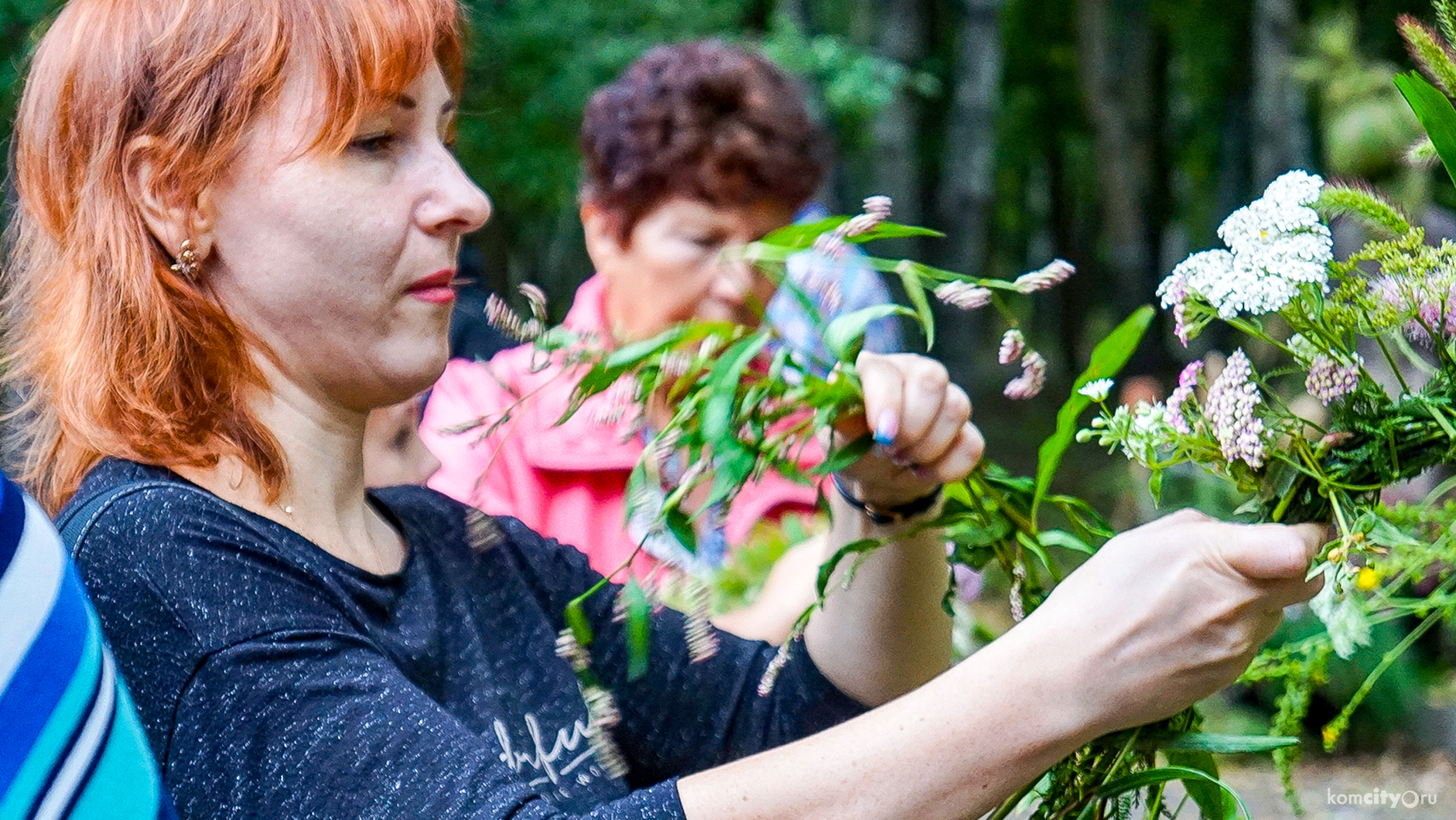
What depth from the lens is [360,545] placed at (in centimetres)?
143

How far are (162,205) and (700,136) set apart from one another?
1.51 metres

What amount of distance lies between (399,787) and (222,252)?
565 mm

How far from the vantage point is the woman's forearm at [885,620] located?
1.53 meters

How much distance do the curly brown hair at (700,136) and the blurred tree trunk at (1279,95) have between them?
8.56 metres

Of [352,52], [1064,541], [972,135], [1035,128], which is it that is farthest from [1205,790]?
[1035,128]

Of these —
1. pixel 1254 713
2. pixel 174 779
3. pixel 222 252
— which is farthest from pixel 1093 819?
pixel 1254 713

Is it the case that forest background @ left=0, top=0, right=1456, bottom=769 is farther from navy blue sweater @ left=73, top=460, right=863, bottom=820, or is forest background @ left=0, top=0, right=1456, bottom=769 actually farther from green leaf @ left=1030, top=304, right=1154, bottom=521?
navy blue sweater @ left=73, top=460, right=863, bottom=820

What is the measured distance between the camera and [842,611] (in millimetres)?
1586

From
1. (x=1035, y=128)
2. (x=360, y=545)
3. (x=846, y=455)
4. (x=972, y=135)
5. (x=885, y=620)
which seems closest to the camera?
(x=846, y=455)

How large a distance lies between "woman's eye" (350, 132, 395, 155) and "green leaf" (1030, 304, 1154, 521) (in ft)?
2.28

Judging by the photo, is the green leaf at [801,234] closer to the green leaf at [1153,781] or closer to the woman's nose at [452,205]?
the woman's nose at [452,205]

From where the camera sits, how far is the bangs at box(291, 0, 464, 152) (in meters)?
1.33

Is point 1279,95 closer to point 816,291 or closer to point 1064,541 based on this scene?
point 1064,541

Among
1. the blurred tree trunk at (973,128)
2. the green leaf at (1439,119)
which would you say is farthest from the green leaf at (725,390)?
the blurred tree trunk at (973,128)
